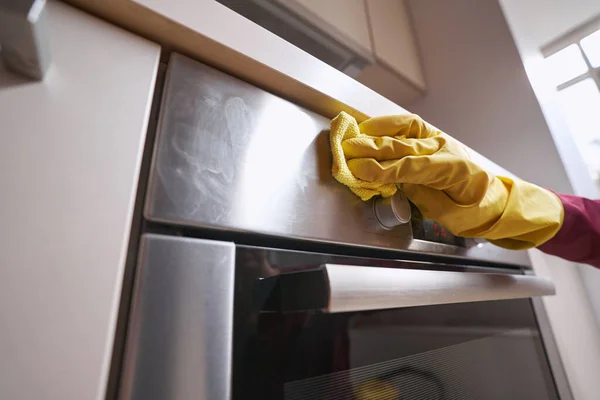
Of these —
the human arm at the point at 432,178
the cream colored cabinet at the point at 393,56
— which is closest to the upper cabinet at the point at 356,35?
the cream colored cabinet at the point at 393,56

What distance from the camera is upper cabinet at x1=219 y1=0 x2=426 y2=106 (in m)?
0.65

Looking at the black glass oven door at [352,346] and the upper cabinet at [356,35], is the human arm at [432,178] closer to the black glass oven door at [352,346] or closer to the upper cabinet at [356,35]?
the black glass oven door at [352,346]

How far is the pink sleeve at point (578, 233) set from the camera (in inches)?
19.8

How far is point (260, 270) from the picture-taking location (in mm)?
259

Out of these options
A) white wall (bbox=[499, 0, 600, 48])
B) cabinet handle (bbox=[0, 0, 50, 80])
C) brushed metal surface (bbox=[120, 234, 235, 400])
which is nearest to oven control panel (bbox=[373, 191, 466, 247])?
brushed metal surface (bbox=[120, 234, 235, 400])

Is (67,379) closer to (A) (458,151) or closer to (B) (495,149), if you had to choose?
(A) (458,151)

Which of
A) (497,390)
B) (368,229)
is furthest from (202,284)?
(497,390)

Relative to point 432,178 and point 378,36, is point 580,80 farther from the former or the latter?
point 432,178

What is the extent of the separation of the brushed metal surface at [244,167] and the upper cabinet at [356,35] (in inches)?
15.4

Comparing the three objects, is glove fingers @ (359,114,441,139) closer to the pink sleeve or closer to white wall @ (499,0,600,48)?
the pink sleeve

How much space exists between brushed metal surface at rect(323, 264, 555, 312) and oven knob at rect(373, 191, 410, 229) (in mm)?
65

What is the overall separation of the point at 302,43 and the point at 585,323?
3.03 feet

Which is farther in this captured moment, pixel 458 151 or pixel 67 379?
pixel 458 151

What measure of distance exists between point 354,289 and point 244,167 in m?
0.13
